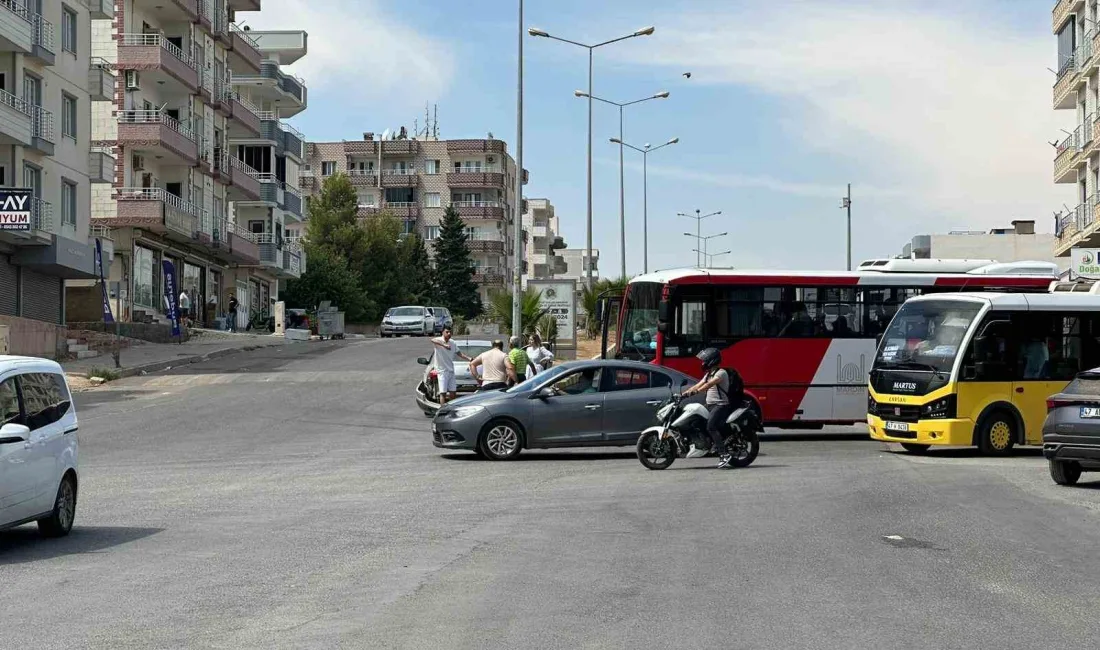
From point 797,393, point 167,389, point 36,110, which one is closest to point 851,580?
point 797,393

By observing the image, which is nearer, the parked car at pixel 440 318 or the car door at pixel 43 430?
the car door at pixel 43 430

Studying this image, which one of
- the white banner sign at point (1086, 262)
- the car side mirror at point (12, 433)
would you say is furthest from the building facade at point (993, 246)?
the car side mirror at point (12, 433)

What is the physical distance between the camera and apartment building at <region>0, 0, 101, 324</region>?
148 ft

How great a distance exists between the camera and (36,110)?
1834 inches

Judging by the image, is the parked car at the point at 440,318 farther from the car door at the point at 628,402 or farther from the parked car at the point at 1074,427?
the parked car at the point at 1074,427

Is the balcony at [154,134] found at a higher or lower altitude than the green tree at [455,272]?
higher

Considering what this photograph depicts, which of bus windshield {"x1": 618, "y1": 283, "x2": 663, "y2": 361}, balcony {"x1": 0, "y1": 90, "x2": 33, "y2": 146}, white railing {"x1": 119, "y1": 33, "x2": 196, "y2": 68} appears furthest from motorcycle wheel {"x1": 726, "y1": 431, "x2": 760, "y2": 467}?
white railing {"x1": 119, "y1": 33, "x2": 196, "y2": 68}

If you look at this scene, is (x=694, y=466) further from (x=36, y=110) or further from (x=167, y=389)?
(x=36, y=110)

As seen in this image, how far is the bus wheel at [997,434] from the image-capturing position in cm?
2369

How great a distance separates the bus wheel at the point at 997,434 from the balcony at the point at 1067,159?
3660 cm

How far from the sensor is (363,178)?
130 m

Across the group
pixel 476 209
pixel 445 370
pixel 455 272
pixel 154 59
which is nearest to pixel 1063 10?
pixel 154 59

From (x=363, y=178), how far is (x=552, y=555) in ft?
397

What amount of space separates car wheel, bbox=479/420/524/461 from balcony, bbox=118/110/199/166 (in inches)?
1666
